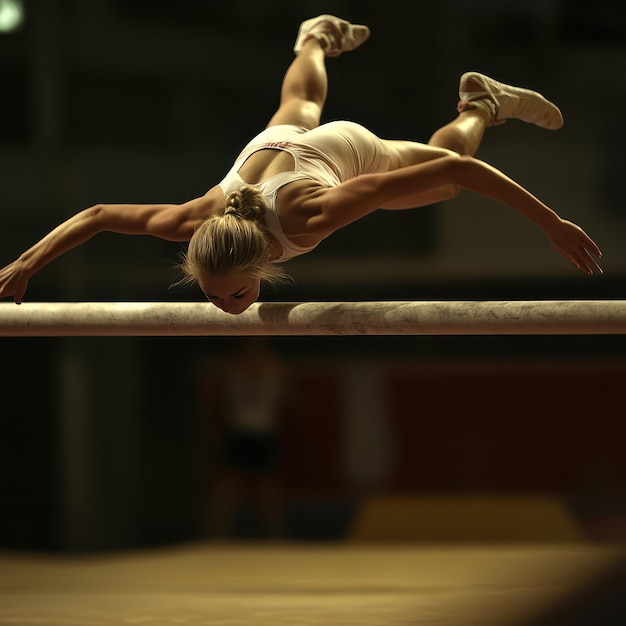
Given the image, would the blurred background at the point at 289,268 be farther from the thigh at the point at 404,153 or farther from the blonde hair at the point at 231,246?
the blonde hair at the point at 231,246

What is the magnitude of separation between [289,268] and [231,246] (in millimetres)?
3946

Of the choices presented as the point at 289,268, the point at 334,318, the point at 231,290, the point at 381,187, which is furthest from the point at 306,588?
the point at 289,268

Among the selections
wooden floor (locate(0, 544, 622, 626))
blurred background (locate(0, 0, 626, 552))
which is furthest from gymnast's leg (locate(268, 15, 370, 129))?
blurred background (locate(0, 0, 626, 552))

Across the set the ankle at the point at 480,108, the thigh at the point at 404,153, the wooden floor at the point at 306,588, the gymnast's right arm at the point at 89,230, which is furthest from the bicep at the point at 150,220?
the wooden floor at the point at 306,588

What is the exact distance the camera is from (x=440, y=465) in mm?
6395

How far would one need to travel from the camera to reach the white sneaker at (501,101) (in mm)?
2537

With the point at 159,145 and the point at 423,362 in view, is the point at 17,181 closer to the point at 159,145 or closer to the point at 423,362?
the point at 159,145

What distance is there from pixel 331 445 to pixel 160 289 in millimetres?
1351

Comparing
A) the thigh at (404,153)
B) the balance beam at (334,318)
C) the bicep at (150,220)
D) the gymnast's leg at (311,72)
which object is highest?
the gymnast's leg at (311,72)

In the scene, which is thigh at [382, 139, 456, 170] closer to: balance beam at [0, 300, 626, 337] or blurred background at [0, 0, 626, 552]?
balance beam at [0, 300, 626, 337]

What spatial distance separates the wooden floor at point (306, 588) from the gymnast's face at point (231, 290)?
3.50 feet

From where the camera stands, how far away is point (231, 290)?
202 centimetres

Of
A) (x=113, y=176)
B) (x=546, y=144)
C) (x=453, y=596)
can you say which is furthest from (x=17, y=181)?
(x=453, y=596)

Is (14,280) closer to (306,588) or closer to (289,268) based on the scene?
(306,588)
